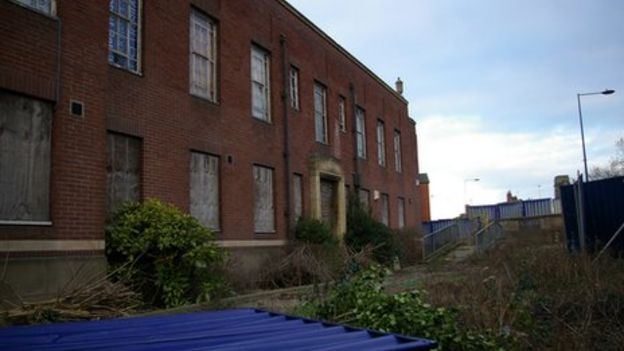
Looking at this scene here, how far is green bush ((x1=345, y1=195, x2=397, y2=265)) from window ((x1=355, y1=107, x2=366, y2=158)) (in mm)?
3480

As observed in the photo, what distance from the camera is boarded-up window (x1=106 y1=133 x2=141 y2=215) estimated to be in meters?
11.9

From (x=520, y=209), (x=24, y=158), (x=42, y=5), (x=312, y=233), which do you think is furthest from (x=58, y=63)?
(x=520, y=209)

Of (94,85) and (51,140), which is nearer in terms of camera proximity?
(51,140)

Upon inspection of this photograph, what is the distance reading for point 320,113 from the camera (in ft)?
73.0

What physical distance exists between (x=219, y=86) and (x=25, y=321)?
8601mm

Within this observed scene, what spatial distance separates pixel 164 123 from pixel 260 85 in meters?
5.26

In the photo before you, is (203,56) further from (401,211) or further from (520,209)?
(520,209)

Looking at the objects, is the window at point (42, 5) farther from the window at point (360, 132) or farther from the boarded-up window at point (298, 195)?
the window at point (360, 132)

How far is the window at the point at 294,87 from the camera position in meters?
20.0

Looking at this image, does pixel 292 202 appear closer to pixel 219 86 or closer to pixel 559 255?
pixel 219 86

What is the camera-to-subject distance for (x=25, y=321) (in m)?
8.55

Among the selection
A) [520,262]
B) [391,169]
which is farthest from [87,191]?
[391,169]

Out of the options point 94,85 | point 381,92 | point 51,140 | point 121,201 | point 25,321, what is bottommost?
point 25,321

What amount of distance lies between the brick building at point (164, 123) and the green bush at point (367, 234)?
0.64 m
